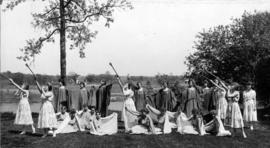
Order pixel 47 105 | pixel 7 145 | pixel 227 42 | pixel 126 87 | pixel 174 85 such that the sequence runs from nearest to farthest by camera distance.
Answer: pixel 7 145 → pixel 47 105 → pixel 126 87 → pixel 174 85 → pixel 227 42

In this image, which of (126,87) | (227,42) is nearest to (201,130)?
(126,87)

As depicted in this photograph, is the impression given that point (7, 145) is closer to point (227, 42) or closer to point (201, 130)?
point (201, 130)

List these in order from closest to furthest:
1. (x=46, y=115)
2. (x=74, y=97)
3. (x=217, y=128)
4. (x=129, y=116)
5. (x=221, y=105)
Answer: (x=46, y=115)
(x=217, y=128)
(x=129, y=116)
(x=221, y=105)
(x=74, y=97)

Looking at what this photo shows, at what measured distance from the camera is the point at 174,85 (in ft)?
85.4

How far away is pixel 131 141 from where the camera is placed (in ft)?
41.8

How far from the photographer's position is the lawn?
39.6 feet

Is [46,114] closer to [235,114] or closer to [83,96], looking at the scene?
[83,96]

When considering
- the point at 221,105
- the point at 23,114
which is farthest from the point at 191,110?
the point at 23,114

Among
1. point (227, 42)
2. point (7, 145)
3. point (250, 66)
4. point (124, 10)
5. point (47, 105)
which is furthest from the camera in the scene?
point (227, 42)

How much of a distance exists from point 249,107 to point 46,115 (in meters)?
8.63

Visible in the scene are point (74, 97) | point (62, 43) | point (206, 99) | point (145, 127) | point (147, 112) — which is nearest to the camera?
point (145, 127)

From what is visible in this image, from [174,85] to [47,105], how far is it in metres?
13.6

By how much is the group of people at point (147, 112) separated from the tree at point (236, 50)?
9.96 m

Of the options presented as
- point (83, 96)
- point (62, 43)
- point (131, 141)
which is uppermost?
point (62, 43)
